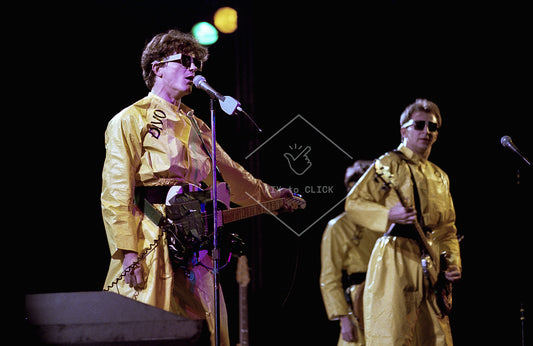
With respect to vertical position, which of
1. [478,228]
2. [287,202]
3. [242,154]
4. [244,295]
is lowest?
[244,295]

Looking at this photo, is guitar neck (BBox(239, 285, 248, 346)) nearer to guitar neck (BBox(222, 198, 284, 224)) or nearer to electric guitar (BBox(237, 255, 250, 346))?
electric guitar (BBox(237, 255, 250, 346))

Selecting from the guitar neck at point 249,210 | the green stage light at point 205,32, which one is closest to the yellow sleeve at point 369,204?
the guitar neck at point 249,210

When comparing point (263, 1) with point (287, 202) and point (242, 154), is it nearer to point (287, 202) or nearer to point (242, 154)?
point (242, 154)

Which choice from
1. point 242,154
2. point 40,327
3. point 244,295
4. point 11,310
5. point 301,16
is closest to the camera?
point 11,310

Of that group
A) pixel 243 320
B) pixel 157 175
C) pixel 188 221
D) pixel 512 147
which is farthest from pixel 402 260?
pixel 157 175

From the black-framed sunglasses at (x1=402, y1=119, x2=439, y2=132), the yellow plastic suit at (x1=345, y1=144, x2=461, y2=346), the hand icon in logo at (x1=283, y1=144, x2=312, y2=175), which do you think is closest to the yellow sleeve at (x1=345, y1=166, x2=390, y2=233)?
the yellow plastic suit at (x1=345, y1=144, x2=461, y2=346)

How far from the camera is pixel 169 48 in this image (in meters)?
3.43

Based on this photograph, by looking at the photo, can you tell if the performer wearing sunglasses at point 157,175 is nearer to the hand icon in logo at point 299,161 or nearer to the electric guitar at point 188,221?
the electric guitar at point 188,221

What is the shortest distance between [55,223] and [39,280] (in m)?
0.40

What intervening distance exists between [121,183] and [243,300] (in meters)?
2.21

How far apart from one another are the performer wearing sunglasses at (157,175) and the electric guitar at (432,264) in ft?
3.93

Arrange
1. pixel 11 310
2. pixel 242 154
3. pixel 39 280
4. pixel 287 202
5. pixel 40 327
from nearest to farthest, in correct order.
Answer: pixel 11 310 < pixel 40 327 < pixel 287 202 < pixel 39 280 < pixel 242 154

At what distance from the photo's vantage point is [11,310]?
1.84 metres

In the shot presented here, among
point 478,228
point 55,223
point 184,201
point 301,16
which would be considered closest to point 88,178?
point 55,223
